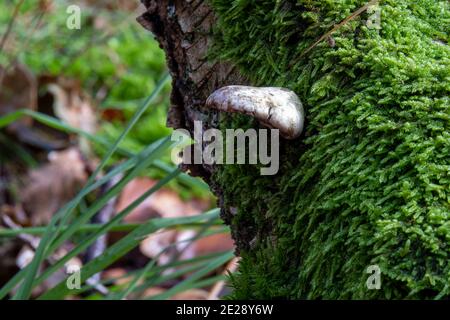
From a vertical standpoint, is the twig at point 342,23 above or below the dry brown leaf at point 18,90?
below

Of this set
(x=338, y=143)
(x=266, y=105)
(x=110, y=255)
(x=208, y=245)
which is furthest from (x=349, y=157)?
(x=208, y=245)

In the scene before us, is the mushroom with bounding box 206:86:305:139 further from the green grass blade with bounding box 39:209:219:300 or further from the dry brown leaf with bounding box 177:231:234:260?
the dry brown leaf with bounding box 177:231:234:260

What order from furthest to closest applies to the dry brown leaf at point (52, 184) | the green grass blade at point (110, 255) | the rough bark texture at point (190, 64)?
the dry brown leaf at point (52, 184) < the green grass blade at point (110, 255) < the rough bark texture at point (190, 64)

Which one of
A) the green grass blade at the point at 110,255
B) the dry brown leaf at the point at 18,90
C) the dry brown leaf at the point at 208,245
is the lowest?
the green grass blade at the point at 110,255

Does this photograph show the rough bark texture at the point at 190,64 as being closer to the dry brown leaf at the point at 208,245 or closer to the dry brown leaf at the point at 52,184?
the dry brown leaf at the point at 208,245

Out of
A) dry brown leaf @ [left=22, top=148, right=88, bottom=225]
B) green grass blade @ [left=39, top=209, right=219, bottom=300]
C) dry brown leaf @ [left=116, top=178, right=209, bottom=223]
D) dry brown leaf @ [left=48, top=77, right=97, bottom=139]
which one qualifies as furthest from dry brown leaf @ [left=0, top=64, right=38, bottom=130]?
green grass blade @ [left=39, top=209, right=219, bottom=300]

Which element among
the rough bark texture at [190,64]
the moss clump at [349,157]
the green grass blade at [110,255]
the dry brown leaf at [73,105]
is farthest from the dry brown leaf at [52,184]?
the moss clump at [349,157]

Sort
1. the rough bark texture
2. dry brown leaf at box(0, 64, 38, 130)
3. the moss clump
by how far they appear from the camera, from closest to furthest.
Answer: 1. the moss clump
2. the rough bark texture
3. dry brown leaf at box(0, 64, 38, 130)
